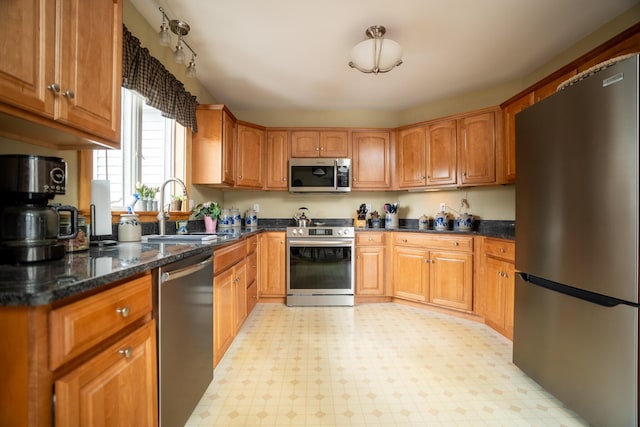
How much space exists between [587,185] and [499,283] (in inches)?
53.4

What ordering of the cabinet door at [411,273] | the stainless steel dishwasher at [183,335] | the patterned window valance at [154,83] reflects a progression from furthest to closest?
the cabinet door at [411,273] → the patterned window valance at [154,83] → the stainless steel dishwasher at [183,335]

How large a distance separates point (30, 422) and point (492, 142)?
350 centimetres

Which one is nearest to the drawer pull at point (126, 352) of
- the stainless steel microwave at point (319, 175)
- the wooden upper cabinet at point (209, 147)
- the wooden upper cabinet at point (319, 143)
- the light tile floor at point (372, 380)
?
the light tile floor at point (372, 380)

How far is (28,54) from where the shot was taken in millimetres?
922

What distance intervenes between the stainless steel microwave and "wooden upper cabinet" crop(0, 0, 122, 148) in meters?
2.37

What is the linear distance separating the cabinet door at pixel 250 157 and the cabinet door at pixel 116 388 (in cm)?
250

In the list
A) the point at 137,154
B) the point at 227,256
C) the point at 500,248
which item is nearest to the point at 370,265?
the point at 500,248

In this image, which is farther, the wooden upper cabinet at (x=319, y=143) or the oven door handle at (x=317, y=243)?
the wooden upper cabinet at (x=319, y=143)

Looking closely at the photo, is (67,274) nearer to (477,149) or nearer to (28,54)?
(28,54)

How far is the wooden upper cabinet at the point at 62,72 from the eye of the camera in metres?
0.89

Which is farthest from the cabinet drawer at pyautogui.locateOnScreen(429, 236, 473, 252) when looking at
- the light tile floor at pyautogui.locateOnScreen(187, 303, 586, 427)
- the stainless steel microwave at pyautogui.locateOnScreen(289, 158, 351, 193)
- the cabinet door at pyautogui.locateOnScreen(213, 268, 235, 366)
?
the cabinet door at pyautogui.locateOnScreen(213, 268, 235, 366)

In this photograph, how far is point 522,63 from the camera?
8.75 feet

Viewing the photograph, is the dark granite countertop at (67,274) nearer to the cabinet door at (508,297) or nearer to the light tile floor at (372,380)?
the light tile floor at (372,380)

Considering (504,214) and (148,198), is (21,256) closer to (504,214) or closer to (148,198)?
(148,198)
